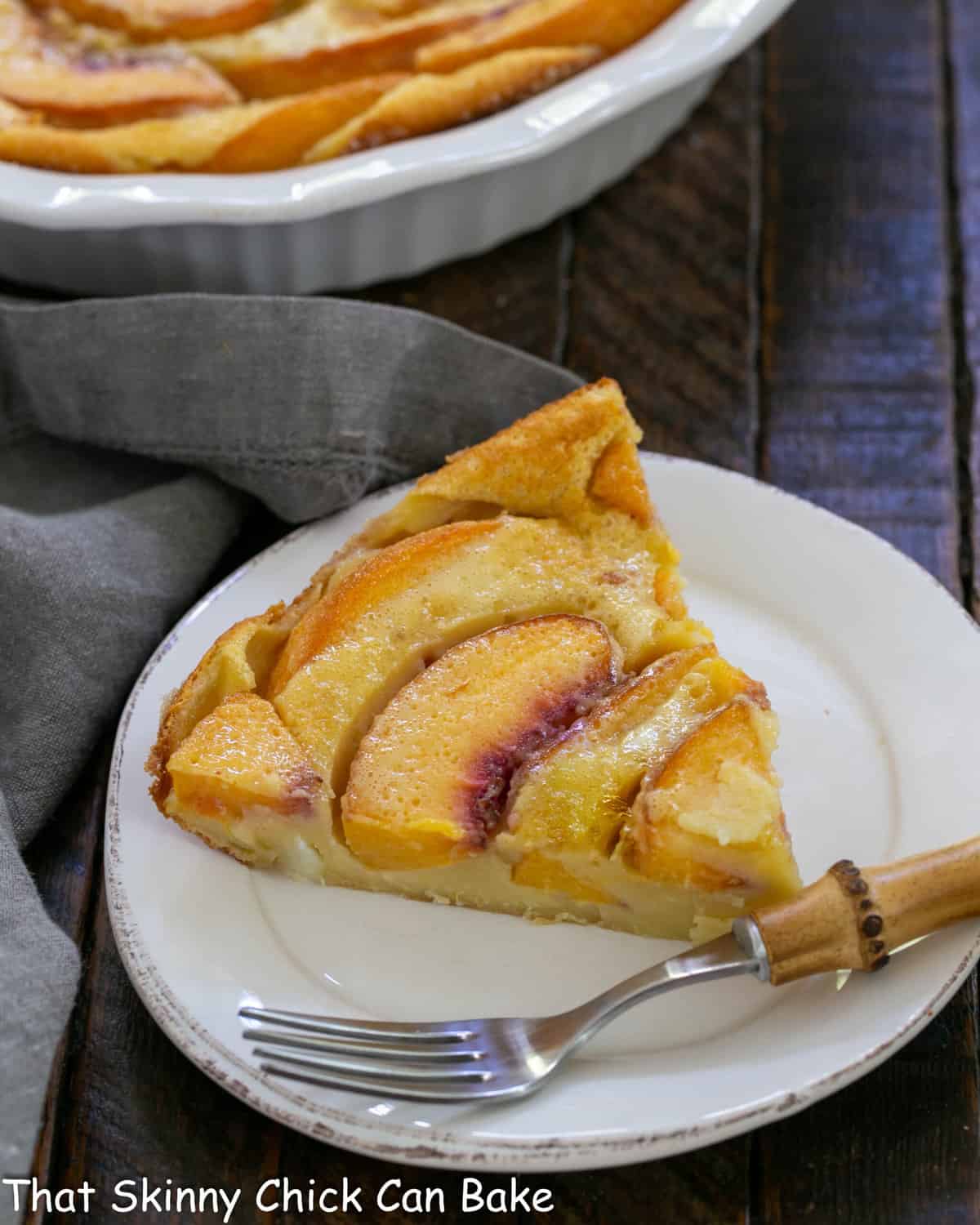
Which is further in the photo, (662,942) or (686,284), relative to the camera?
(686,284)

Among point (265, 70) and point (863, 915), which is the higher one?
point (265, 70)

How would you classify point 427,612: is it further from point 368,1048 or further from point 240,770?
point 368,1048

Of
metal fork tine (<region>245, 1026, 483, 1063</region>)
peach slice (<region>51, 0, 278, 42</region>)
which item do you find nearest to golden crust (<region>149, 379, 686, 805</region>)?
metal fork tine (<region>245, 1026, 483, 1063</region>)

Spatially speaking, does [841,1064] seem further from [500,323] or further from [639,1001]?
[500,323]

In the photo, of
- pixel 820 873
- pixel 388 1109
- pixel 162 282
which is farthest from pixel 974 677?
pixel 162 282

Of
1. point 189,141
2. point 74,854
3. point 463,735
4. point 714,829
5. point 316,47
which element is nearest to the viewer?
point 714,829

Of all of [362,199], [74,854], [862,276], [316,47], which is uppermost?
[316,47]

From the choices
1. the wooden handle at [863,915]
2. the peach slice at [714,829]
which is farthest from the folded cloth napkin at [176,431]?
the wooden handle at [863,915]

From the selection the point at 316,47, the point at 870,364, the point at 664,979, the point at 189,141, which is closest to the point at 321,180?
the point at 189,141
